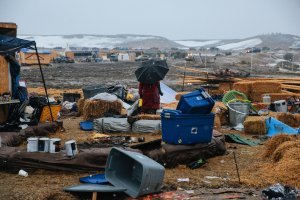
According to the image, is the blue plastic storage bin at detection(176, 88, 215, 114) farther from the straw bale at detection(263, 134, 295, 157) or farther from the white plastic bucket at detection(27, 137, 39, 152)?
the white plastic bucket at detection(27, 137, 39, 152)

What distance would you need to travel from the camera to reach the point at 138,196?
21.9ft

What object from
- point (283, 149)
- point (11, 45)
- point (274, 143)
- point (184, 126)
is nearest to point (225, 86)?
point (11, 45)

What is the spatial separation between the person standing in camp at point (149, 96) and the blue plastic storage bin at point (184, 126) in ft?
14.6

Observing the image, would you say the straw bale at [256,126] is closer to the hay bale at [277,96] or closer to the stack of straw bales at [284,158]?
the stack of straw bales at [284,158]

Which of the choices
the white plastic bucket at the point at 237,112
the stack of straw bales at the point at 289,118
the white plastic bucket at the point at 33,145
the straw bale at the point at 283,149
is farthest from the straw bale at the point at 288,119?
the white plastic bucket at the point at 33,145

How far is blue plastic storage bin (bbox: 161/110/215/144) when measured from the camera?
9.23 meters

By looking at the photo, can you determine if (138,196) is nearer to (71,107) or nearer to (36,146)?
(36,146)

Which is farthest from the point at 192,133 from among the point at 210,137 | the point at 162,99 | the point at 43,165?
the point at 162,99

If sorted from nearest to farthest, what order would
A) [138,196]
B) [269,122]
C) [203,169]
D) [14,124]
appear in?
[138,196] < [203,169] < [14,124] < [269,122]

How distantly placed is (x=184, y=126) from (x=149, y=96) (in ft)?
15.9

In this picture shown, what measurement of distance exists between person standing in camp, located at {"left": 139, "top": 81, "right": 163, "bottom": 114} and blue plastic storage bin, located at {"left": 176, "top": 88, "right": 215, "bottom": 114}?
442 cm

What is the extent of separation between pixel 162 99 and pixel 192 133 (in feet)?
36.2

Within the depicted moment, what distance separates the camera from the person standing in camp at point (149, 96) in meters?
13.9

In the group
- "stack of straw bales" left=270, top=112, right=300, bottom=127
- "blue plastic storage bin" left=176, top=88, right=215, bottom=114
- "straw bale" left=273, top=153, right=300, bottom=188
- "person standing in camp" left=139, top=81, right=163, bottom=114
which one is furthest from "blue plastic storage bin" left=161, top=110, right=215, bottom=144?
"stack of straw bales" left=270, top=112, right=300, bottom=127
